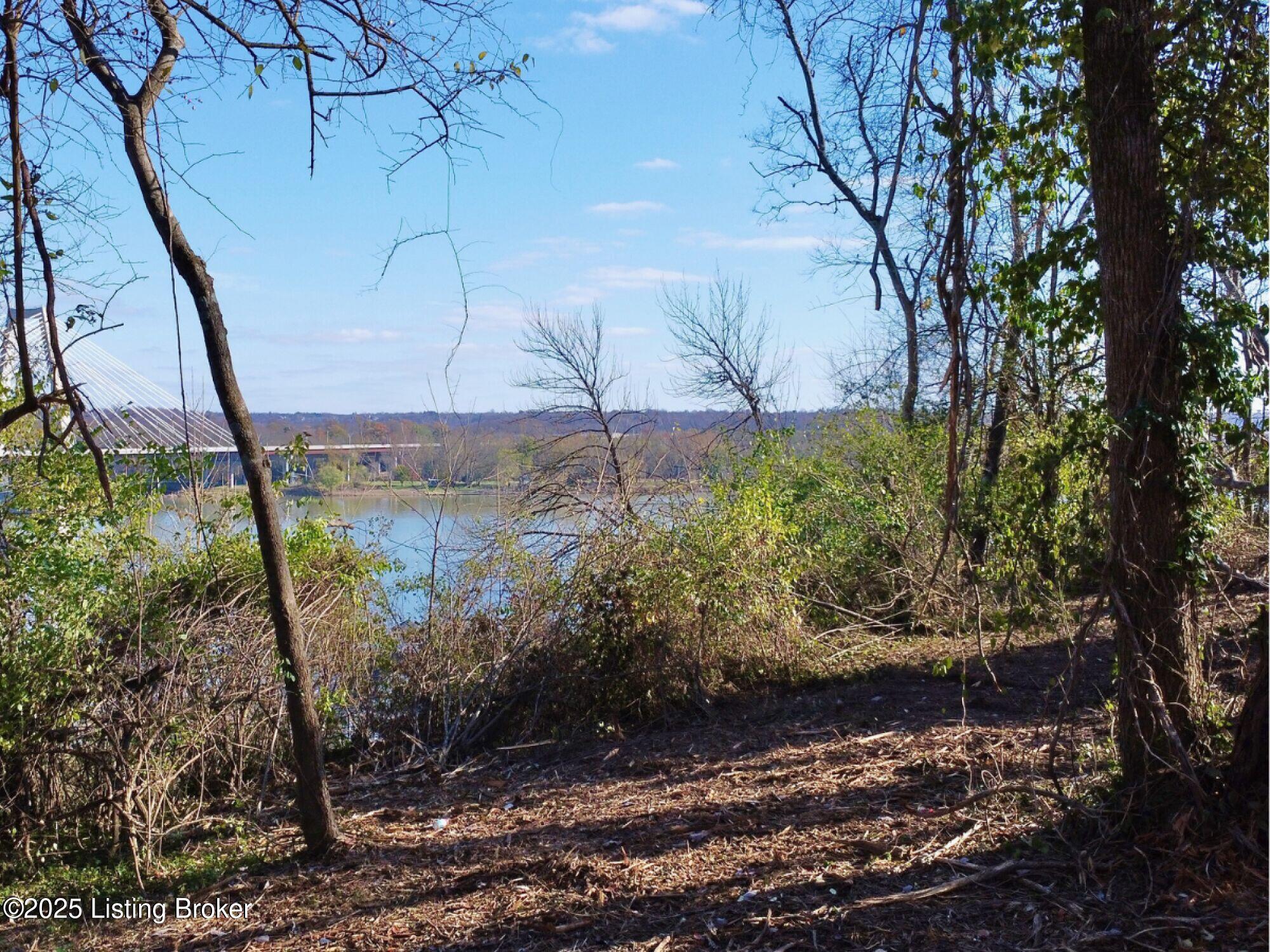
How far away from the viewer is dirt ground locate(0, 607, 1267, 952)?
3.57 m

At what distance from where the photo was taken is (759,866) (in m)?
4.29

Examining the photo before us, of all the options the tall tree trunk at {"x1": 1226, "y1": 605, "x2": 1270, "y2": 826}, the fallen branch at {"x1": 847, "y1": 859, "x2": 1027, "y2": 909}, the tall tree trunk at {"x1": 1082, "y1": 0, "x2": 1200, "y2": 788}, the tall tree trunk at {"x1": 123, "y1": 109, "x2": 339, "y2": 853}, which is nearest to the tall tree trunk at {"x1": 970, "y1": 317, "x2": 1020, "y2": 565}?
the tall tree trunk at {"x1": 1082, "y1": 0, "x2": 1200, "y2": 788}

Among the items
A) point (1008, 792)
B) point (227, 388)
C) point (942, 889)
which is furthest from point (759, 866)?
point (227, 388)

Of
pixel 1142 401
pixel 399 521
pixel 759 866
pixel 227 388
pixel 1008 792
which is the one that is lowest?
pixel 759 866

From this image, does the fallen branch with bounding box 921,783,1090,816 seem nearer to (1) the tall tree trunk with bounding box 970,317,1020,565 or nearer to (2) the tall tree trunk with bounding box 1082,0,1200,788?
(2) the tall tree trunk with bounding box 1082,0,1200,788

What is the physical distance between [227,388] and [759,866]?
3.21 metres

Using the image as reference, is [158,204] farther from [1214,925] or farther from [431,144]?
[1214,925]

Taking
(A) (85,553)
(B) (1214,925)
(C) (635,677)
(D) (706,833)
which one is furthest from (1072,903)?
(A) (85,553)

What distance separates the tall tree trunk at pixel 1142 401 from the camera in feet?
13.0

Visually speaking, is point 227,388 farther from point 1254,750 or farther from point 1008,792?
point 1254,750

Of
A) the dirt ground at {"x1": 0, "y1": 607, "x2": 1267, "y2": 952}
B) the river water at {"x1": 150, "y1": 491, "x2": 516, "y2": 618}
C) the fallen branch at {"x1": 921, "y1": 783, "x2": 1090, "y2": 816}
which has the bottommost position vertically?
the dirt ground at {"x1": 0, "y1": 607, "x2": 1267, "y2": 952}

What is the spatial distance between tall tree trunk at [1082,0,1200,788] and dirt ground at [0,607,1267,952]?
0.51 meters

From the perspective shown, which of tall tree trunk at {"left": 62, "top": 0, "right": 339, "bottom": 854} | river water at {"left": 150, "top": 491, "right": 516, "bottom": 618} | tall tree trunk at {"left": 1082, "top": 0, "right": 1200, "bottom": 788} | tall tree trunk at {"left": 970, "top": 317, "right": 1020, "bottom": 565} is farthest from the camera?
tall tree trunk at {"left": 970, "top": 317, "right": 1020, "bottom": 565}

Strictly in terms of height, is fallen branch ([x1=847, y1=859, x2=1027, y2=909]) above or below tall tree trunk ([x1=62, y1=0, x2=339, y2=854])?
below
